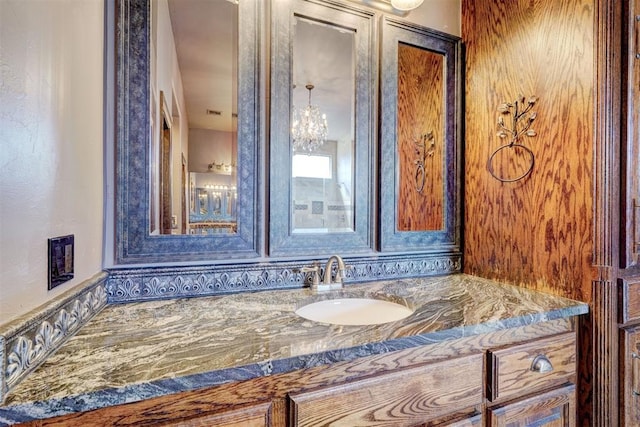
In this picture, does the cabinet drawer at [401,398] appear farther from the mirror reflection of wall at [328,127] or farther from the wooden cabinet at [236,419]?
the mirror reflection of wall at [328,127]

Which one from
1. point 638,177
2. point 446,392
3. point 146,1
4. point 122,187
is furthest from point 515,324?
point 146,1

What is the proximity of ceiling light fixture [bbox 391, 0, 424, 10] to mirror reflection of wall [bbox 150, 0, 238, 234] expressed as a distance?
714 mm

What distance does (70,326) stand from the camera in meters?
0.81

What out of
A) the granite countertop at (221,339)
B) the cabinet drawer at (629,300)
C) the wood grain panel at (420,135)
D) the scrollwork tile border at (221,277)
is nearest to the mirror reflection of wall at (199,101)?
the scrollwork tile border at (221,277)

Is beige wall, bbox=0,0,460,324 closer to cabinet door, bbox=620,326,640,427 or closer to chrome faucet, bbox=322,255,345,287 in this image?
chrome faucet, bbox=322,255,345,287

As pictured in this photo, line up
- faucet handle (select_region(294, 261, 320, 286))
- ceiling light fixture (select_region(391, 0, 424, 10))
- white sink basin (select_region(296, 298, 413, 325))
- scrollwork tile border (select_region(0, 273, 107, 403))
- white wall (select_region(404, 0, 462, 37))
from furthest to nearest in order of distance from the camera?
white wall (select_region(404, 0, 462, 37)), ceiling light fixture (select_region(391, 0, 424, 10)), faucet handle (select_region(294, 261, 320, 286)), white sink basin (select_region(296, 298, 413, 325)), scrollwork tile border (select_region(0, 273, 107, 403))

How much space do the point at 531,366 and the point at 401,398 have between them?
49 centimetres

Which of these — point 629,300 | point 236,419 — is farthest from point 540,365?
point 236,419

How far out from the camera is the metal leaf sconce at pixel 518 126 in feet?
4.47

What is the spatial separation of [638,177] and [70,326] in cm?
183

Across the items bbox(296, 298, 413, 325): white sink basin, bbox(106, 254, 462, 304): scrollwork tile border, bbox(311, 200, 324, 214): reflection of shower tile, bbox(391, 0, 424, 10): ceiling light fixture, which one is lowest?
bbox(296, 298, 413, 325): white sink basin

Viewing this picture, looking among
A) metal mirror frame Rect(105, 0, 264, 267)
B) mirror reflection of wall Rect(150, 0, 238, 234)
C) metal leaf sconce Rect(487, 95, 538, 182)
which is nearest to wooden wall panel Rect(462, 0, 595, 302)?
metal leaf sconce Rect(487, 95, 538, 182)

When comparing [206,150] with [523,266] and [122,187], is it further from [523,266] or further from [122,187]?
[523,266]

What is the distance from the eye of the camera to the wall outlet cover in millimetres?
736
